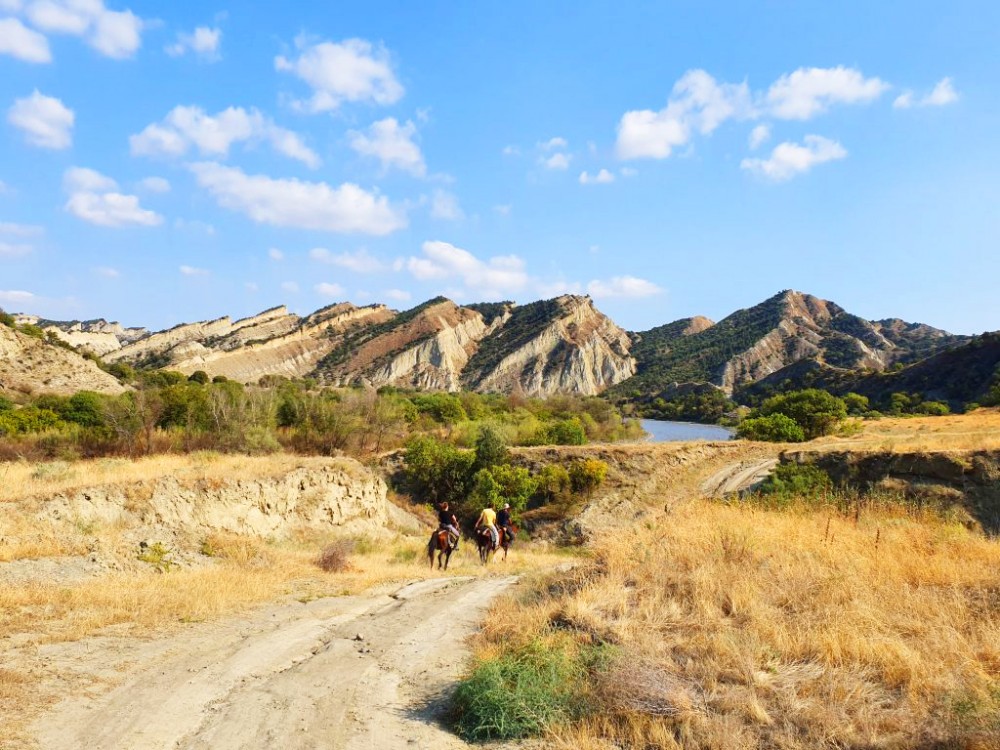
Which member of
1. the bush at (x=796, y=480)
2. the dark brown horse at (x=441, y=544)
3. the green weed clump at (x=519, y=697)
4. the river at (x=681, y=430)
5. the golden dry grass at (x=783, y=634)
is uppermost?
the golden dry grass at (x=783, y=634)

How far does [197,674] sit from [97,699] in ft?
3.27

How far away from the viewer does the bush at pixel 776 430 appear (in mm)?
47562

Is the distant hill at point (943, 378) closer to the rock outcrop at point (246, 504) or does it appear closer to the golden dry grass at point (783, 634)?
the rock outcrop at point (246, 504)

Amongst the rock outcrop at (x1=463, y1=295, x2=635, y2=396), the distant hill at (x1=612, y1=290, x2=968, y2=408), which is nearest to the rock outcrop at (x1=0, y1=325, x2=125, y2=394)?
the rock outcrop at (x1=463, y1=295, x2=635, y2=396)

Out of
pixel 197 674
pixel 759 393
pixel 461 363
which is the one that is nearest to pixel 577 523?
pixel 197 674

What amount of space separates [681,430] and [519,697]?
11750 cm

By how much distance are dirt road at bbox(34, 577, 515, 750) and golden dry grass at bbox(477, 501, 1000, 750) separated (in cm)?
108

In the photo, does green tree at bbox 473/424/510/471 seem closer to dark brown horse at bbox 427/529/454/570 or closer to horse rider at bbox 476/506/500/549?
horse rider at bbox 476/506/500/549

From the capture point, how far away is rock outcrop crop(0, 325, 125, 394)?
5891cm

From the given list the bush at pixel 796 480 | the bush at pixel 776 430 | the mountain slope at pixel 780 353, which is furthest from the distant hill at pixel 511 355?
the bush at pixel 796 480

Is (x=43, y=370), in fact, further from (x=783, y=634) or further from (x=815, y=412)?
(x=815, y=412)

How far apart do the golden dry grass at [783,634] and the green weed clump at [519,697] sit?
28 cm

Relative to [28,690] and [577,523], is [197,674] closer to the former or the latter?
[28,690]

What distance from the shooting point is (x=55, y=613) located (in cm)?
884
